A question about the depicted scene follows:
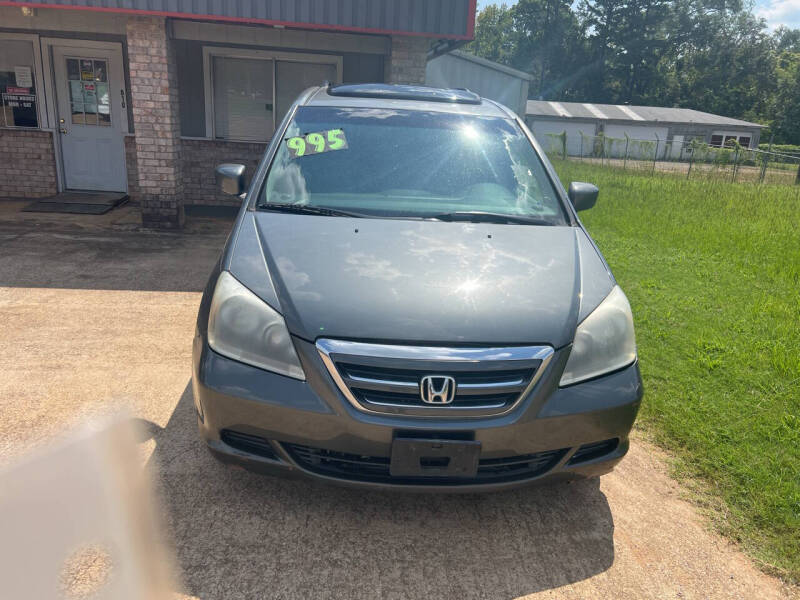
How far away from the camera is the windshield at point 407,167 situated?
3.15m

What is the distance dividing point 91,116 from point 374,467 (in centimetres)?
947

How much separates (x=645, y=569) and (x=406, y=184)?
210 cm

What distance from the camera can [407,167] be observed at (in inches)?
132

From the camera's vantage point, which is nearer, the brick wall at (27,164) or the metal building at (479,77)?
the brick wall at (27,164)

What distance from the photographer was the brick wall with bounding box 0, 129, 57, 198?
960cm

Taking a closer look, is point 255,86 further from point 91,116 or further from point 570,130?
point 570,130

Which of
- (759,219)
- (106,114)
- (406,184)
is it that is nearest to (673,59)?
(759,219)

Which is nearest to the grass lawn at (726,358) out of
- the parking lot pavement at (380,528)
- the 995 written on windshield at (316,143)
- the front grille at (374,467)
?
the parking lot pavement at (380,528)

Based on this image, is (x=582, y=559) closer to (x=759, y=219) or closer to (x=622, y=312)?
(x=622, y=312)

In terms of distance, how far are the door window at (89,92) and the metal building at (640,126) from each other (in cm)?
3562

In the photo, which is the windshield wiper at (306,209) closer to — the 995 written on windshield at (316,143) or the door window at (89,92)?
the 995 written on windshield at (316,143)

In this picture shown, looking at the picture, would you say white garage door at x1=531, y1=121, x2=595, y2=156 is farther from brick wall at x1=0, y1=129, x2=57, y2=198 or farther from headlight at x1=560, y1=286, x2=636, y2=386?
headlight at x1=560, y1=286, x2=636, y2=386

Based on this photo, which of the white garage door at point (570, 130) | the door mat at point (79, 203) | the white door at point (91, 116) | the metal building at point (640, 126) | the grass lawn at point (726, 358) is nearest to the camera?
the grass lawn at point (726, 358)

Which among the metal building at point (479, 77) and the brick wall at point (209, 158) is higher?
the metal building at point (479, 77)
